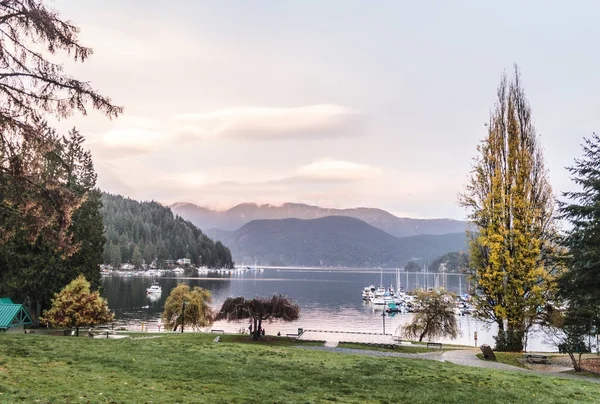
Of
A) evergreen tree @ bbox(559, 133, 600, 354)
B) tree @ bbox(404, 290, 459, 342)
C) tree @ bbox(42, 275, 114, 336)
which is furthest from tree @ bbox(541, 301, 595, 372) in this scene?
tree @ bbox(42, 275, 114, 336)

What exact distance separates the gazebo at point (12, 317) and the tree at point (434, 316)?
127 ft

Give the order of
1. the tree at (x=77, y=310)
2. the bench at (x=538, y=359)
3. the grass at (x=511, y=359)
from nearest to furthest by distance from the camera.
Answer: the grass at (x=511, y=359), the bench at (x=538, y=359), the tree at (x=77, y=310)

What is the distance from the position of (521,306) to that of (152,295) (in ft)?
409

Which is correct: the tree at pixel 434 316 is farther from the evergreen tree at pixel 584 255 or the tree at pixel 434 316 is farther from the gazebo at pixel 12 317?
the gazebo at pixel 12 317

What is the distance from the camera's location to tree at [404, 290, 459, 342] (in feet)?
163

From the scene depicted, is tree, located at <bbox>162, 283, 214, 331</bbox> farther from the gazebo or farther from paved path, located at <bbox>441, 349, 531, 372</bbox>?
paved path, located at <bbox>441, 349, 531, 372</bbox>

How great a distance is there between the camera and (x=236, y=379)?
15992mm

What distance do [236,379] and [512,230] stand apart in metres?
24.4

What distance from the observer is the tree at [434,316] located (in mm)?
49812

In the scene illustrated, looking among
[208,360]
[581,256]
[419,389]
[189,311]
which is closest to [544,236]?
[581,256]

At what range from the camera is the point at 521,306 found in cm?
3192

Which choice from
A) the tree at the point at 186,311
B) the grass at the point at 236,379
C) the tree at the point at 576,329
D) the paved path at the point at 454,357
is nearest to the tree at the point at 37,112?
the grass at the point at 236,379

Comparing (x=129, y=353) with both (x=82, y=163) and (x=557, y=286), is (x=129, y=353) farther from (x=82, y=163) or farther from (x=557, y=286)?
(x=82, y=163)

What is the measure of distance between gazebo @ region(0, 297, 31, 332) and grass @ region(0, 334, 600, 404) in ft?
60.3
